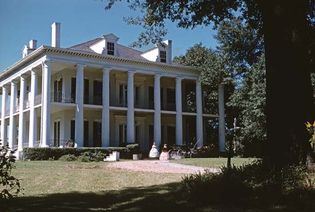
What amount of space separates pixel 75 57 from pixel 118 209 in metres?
26.3

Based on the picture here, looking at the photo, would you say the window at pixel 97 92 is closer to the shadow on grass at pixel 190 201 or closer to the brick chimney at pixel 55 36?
the brick chimney at pixel 55 36

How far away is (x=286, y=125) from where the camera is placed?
1068cm

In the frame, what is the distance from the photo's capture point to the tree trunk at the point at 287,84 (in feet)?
34.7

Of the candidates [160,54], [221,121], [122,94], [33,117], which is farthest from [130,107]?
[221,121]

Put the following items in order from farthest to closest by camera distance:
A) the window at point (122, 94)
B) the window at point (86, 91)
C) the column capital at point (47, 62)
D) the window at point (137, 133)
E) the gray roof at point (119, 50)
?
the window at point (137, 133)
the window at point (122, 94)
the window at point (86, 91)
the gray roof at point (119, 50)
the column capital at point (47, 62)

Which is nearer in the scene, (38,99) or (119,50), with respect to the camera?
(38,99)

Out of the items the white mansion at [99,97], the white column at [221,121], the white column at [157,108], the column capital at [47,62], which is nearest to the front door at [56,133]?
the white mansion at [99,97]

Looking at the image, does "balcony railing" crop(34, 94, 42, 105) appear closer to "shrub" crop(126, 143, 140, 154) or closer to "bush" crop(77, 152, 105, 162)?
"bush" crop(77, 152, 105, 162)

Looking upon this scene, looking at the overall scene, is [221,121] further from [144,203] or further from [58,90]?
[144,203]

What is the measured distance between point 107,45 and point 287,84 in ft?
89.9

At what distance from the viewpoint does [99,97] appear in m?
38.6

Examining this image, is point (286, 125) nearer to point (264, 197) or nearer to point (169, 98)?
point (264, 197)

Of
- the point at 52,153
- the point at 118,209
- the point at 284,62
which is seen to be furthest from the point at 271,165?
the point at 52,153

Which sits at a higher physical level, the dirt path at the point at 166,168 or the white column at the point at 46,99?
the white column at the point at 46,99
